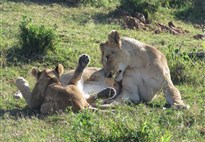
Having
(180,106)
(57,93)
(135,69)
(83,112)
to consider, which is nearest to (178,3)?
(135,69)

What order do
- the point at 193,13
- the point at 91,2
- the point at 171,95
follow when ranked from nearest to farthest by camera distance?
the point at 171,95 → the point at 91,2 → the point at 193,13

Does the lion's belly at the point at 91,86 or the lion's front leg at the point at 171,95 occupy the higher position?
the lion's belly at the point at 91,86

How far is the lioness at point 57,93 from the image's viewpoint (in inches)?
249

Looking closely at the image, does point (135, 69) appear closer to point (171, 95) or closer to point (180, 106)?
point (171, 95)

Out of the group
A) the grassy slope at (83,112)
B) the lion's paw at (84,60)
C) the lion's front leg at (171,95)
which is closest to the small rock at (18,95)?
the grassy slope at (83,112)

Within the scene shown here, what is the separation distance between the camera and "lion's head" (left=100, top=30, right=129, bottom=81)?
720 centimetres

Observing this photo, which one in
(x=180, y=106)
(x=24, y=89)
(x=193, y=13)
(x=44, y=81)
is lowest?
(x=193, y=13)

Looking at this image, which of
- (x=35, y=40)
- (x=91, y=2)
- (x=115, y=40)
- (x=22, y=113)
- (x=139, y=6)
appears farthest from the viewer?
(x=91, y=2)

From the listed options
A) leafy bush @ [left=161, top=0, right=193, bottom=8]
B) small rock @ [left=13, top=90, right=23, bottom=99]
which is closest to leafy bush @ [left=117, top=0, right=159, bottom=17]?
leafy bush @ [left=161, top=0, right=193, bottom=8]

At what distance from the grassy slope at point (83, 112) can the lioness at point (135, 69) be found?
8.1 inches

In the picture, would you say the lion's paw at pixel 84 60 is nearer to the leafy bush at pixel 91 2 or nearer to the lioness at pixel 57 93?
the lioness at pixel 57 93

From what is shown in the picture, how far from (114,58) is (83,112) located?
1.83 metres

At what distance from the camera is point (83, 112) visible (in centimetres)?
550

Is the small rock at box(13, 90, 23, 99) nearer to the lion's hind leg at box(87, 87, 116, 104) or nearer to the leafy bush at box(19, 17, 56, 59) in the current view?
the lion's hind leg at box(87, 87, 116, 104)
